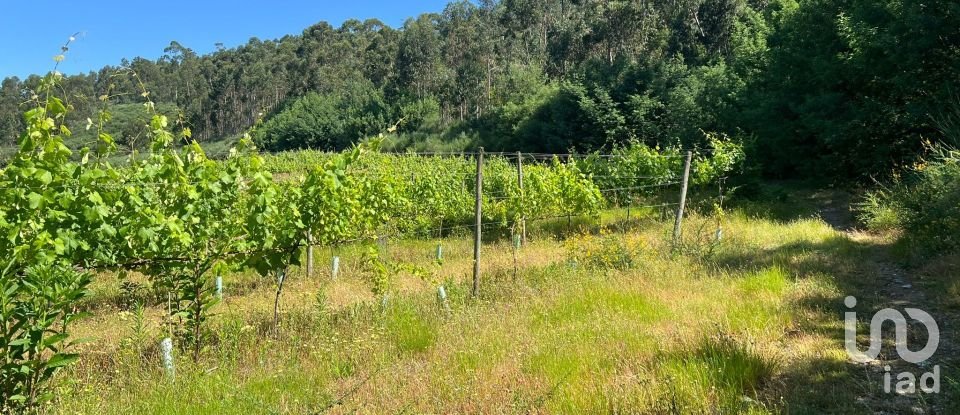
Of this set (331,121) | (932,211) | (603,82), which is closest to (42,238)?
(932,211)

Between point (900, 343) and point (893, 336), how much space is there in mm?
194

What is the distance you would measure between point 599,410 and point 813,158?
15.4 metres

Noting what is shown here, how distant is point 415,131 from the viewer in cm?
5138

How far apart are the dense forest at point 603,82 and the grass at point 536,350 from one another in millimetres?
1800

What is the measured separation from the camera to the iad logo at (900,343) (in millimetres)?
3340

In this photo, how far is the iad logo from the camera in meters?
3.34

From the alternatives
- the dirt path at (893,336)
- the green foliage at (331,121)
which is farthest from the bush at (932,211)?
the green foliage at (331,121)

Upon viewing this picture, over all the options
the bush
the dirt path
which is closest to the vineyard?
the dirt path

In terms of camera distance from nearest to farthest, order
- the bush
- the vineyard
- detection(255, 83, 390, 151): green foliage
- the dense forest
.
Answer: the vineyard → the bush → the dense forest → detection(255, 83, 390, 151): green foliage

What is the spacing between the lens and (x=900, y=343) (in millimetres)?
4016

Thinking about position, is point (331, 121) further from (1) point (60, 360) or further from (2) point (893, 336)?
(2) point (893, 336)

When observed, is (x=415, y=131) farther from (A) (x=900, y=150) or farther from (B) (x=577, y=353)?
(B) (x=577, y=353)

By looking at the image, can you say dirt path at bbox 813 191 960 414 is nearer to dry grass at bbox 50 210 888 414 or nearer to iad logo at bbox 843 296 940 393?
iad logo at bbox 843 296 940 393

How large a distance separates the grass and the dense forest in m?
1.80
